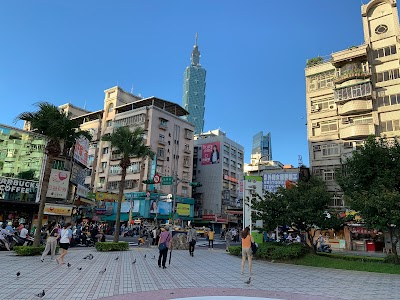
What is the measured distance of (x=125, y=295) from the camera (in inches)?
323

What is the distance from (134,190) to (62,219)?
23.9m

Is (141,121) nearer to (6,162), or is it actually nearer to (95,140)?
(95,140)

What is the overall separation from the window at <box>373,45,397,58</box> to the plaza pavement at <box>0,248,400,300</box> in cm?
3143

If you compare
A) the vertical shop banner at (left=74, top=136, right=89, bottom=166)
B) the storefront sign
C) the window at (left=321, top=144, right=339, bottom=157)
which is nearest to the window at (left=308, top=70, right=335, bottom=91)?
the window at (left=321, top=144, right=339, bottom=157)

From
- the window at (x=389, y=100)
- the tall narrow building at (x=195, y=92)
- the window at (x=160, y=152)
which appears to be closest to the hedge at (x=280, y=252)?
the window at (x=389, y=100)

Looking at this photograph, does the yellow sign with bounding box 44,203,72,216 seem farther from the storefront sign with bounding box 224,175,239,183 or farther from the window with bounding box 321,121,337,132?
the storefront sign with bounding box 224,175,239,183

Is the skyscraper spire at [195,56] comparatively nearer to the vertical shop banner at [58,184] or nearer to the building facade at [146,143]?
the building facade at [146,143]

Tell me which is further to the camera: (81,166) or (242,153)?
(242,153)

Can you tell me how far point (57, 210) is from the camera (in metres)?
34.1

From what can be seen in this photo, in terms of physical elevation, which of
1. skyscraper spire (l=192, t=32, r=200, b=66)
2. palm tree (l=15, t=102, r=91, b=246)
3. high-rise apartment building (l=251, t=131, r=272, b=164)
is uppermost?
skyscraper spire (l=192, t=32, r=200, b=66)

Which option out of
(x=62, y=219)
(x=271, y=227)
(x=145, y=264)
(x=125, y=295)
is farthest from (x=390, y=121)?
(x=62, y=219)

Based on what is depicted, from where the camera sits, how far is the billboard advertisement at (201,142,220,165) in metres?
77.9

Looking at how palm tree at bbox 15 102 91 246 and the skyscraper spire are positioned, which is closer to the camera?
palm tree at bbox 15 102 91 246

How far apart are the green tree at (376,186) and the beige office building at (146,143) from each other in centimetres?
4555
